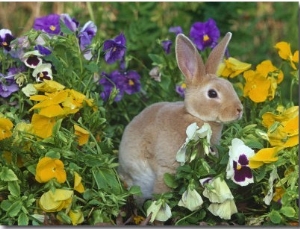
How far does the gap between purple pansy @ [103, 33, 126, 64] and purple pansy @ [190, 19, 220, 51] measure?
454 millimetres

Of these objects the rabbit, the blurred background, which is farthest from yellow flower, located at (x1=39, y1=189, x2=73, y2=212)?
the blurred background

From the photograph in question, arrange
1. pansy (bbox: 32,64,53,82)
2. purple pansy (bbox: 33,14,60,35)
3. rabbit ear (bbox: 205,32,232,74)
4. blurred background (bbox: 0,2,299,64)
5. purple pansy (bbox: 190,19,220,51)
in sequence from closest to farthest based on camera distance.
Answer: rabbit ear (bbox: 205,32,232,74) → pansy (bbox: 32,64,53,82) → purple pansy (bbox: 33,14,60,35) → purple pansy (bbox: 190,19,220,51) → blurred background (bbox: 0,2,299,64)

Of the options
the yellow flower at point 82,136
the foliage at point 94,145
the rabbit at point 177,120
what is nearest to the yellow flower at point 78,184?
the foliage at point 94,145

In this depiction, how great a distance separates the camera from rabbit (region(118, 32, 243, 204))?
2945 mm

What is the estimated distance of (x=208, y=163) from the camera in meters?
3.00

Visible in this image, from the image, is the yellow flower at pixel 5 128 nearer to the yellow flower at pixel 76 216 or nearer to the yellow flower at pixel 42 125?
the yellow flower at pixel 42 125

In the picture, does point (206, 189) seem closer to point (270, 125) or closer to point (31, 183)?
point (270, 125)

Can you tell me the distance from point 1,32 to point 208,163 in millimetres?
1102

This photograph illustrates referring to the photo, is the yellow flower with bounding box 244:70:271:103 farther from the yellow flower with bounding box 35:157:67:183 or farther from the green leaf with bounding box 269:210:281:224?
the yellow flower with bounding box 35:157:67:183

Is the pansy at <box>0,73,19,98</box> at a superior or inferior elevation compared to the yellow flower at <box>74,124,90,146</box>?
superior

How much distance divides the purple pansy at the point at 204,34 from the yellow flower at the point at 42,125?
938 millimetres

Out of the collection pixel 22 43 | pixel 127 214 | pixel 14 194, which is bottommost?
pixel 127 214

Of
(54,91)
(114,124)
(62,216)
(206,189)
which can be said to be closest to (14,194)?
(62,216)

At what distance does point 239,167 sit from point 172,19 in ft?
7.59
